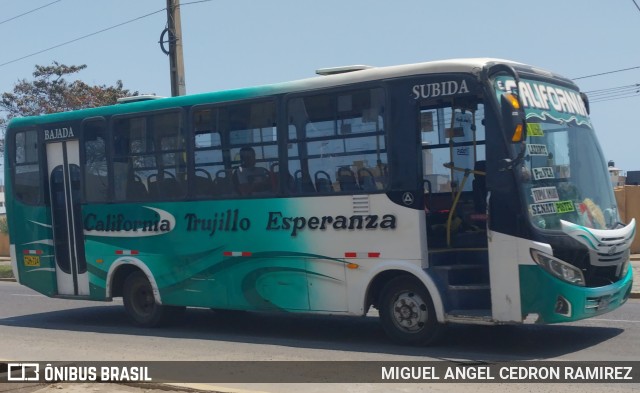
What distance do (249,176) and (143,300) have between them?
309cm

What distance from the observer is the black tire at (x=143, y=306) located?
45.3ft

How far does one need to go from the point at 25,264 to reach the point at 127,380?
692 centimetres

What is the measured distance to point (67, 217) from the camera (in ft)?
48.5

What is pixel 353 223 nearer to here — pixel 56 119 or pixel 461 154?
pixel 461 154

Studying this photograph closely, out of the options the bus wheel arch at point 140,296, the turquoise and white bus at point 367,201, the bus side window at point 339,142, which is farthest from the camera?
the bus wheel arch at point 140,296

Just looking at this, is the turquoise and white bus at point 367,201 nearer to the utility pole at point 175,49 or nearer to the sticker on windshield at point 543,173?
the sticker on windshield at point 543,173

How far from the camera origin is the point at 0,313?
669 inches

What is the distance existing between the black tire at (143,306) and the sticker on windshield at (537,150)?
245 inches

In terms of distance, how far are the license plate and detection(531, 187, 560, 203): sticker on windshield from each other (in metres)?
8.71

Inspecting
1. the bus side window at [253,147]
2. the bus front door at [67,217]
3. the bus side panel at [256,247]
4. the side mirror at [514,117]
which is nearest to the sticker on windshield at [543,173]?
the side mirror at [514,117]

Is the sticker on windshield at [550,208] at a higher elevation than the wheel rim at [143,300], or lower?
higher

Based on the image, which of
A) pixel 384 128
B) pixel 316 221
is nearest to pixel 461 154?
pixel 384 128

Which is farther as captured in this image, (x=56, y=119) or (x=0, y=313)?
(x=0, y=313)

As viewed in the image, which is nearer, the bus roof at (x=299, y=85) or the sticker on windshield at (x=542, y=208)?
the sticker on windshield at (x=542, y=208)
